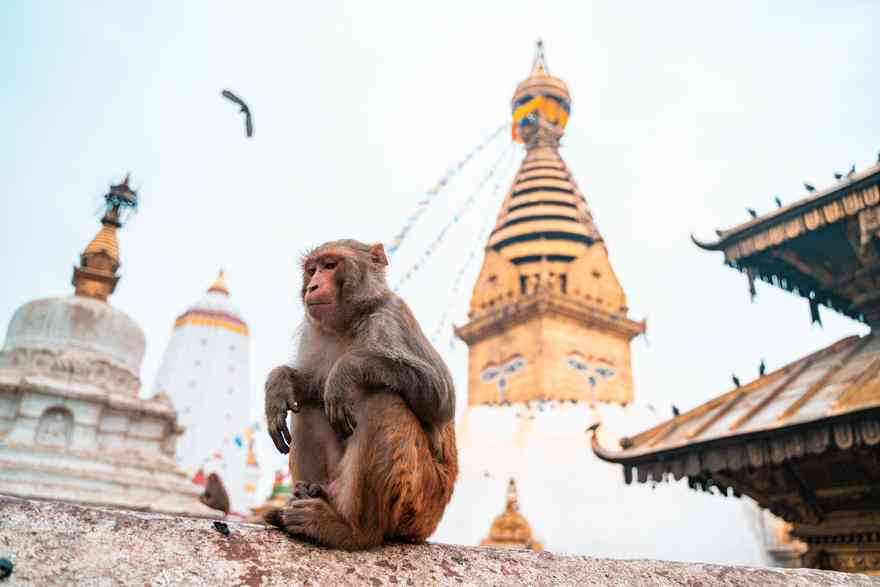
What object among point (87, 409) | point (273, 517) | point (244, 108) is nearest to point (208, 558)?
point (273, 517)

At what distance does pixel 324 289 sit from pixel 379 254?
0.32 metres

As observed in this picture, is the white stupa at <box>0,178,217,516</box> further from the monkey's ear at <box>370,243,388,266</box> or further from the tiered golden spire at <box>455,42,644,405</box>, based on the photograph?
the monkey's ear at <box>370,243,388,266</box>

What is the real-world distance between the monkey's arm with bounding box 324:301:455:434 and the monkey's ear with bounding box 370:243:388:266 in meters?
0.37

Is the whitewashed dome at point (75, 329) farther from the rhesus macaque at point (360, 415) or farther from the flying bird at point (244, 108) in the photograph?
the rhesus macaque at point (360, 415)

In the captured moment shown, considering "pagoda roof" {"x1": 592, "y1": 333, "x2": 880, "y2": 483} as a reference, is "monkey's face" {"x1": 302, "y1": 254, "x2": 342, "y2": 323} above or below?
below

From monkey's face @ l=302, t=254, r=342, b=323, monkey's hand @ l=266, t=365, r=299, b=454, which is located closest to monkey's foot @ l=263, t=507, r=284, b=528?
monkey's hand @ l=266, t=365, r=299, b=454

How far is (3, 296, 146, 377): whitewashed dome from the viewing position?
14578 millimetres

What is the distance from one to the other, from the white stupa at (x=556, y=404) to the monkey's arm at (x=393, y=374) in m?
12.7

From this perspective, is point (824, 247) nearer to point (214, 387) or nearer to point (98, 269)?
point (98, 269)

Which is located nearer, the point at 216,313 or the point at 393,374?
the point at 393,374

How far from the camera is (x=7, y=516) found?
4.98 ft

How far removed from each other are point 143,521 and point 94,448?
43.9ft

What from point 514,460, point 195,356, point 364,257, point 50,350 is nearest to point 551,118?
point 514,460

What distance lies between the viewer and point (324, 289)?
2359 millimetres
